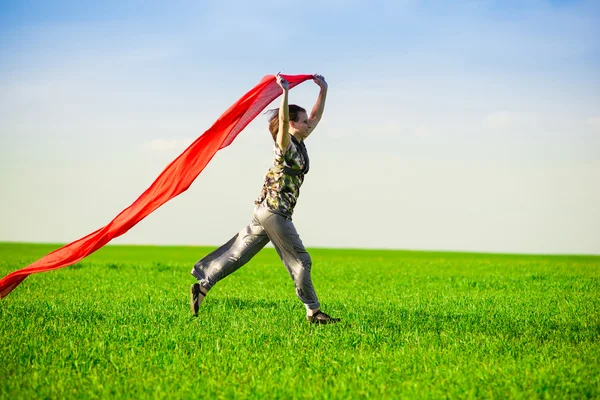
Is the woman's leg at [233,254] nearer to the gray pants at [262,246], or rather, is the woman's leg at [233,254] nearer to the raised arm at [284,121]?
the gray pants at [262,246]

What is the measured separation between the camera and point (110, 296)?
12766 millimetres

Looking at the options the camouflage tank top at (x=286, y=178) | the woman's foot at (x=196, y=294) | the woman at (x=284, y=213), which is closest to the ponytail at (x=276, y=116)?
the woman at (x=284, y=213)

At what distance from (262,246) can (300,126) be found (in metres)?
1.74

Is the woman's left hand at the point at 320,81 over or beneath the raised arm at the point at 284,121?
over

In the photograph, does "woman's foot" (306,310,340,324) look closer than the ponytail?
No

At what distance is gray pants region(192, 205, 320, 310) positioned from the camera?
8617 millimetres

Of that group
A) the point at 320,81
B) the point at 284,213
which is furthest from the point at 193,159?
the point at 320,81

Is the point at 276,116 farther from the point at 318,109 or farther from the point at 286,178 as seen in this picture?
the point at 286,178

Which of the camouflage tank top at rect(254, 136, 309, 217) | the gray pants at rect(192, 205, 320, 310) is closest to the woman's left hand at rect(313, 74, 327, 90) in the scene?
the camouflage tank top at rect(254, 136, 309, 217)

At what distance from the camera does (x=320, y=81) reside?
8961 millimetres

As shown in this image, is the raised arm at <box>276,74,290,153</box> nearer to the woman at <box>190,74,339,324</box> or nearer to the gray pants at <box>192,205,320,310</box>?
the woman at <box>190,74,339,324</box>

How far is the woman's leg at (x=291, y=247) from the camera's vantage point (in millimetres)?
8586

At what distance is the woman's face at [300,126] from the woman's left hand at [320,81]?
563 millimetres

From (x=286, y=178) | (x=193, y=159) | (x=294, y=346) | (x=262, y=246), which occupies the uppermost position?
(x=193, y=159)
